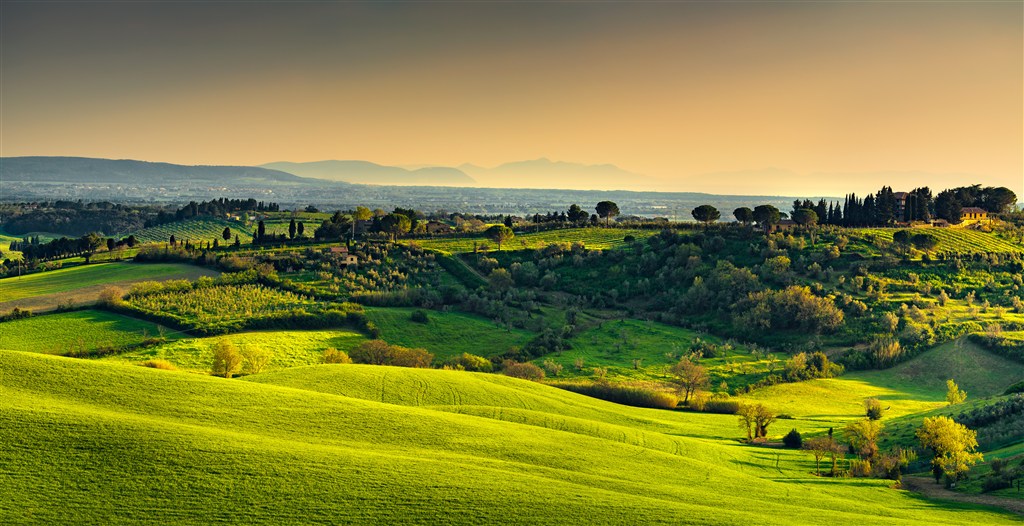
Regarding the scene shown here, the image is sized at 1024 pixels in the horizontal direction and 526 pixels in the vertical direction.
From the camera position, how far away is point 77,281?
358 feet

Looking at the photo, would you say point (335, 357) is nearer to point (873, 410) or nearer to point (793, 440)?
point (793, 440)

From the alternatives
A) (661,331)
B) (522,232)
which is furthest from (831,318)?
(522,232)

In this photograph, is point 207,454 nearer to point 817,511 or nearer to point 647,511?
point 647,511

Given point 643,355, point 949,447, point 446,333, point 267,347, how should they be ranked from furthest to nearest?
1. point 446,333
2. point 643,355
3. point 267,347
4. point 949,447

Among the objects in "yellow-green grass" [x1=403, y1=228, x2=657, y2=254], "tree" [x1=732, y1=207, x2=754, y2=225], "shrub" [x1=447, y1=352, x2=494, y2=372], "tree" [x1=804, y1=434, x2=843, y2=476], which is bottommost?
"shrub" [x1=447, y1=352, x2=494, y2=372]

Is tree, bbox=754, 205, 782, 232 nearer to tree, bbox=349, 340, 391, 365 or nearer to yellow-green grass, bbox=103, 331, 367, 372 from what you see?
yellow-green grass, bbox=103, 331, 367, 372

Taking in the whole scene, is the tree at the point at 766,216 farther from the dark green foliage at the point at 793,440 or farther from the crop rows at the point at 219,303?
the dark green foliage at the point at 793,440

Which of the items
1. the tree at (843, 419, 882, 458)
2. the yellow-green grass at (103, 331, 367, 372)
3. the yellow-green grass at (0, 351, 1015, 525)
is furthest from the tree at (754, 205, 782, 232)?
the yellow-green grass at (0, 351, 1015, 525)

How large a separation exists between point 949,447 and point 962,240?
9530 centimetres

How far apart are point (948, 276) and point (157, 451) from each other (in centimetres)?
10592

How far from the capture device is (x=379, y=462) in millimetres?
36344

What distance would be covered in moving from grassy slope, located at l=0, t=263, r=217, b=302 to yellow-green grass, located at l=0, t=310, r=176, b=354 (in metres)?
15.9

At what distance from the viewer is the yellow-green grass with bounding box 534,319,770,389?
7869cm

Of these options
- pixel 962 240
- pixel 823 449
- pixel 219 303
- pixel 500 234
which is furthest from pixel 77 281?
pixel 962 240
